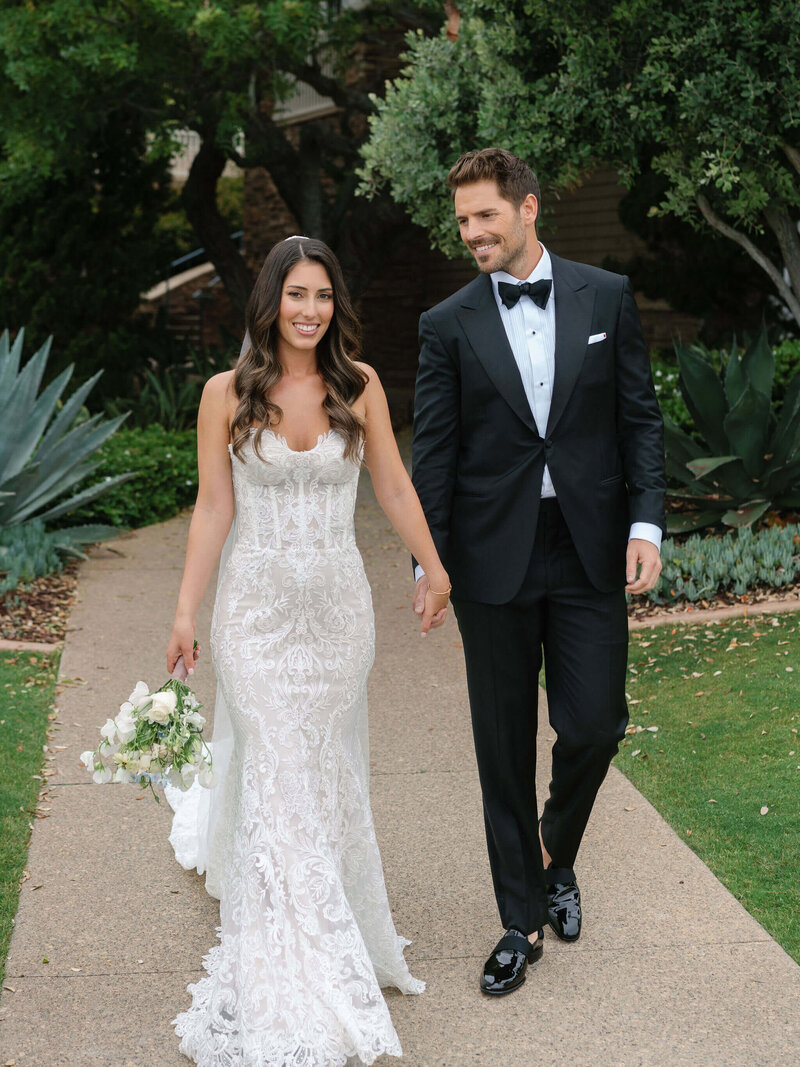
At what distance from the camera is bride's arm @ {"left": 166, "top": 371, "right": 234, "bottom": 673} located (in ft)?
10.9

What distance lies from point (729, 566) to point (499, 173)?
435 cm

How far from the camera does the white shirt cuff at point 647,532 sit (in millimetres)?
3590

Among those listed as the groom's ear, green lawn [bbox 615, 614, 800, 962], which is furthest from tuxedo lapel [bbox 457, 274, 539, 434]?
green lawn [bbox 615, 614, 800, 962]

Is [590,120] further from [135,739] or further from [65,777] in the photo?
[135,739]

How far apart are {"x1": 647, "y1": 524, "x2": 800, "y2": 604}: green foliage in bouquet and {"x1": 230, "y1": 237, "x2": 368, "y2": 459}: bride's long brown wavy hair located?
171 inches

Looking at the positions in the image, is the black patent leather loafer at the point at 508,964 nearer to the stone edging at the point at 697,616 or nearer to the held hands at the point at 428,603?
the held hands at the point at 428,603

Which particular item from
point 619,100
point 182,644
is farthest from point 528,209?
point 619,100

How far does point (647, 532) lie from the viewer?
11.8 ft

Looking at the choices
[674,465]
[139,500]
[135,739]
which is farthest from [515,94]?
[135,739]

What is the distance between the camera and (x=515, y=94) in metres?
8.38

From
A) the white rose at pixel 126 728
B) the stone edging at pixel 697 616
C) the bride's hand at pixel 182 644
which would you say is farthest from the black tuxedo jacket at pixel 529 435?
the stone edging at pixel 697 616

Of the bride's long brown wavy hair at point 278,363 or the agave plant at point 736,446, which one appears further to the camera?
the agave plant at point 736,446

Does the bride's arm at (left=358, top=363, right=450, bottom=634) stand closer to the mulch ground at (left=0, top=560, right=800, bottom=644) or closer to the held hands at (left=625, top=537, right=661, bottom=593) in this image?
the held hands at (left=625, top=537, right=661, bottom=593)

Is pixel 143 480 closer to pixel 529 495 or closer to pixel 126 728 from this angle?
pixel 529 495
